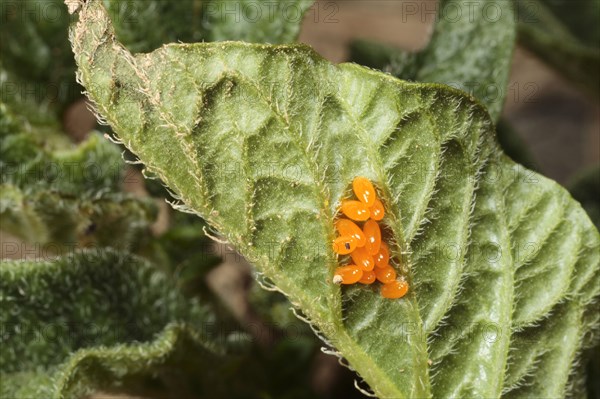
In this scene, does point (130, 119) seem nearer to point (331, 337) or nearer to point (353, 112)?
point (353, 112)

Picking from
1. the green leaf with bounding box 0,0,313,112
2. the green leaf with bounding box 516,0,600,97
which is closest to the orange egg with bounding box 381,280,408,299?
the green leaf with bounding box 0,0,313,112

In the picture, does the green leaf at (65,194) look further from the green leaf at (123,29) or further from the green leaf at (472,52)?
the green leaf at (472,52)

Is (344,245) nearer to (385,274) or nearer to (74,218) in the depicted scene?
(385,274)

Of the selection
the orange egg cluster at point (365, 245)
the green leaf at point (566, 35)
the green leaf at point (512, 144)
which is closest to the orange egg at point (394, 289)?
the orange egg cluster at point (365, 245)

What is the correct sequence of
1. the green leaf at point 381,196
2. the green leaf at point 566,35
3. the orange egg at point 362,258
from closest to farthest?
the green leaf at point 381,196 → the orange egg at point 362,258 → the green leaf at point 566,35

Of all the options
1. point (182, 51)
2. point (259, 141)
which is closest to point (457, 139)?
point (259, 141)

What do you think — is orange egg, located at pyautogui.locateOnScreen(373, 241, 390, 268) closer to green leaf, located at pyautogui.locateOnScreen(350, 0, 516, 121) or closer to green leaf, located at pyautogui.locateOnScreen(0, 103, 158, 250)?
green leaf, located at pyautogui.locateOnScreen(350, 0, 516, 121)
